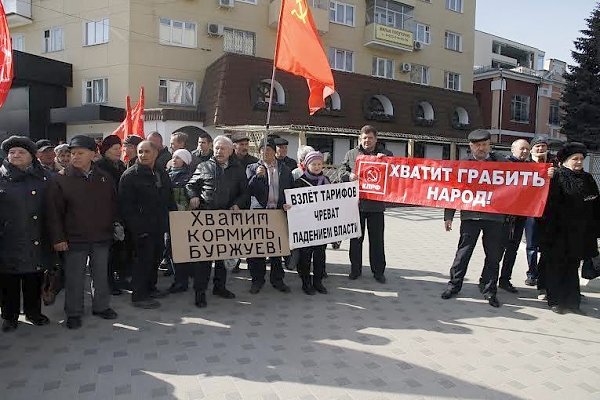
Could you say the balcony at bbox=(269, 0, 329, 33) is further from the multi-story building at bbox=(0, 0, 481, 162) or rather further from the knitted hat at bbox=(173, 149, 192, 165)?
the knitted hat at bbox=(173, 149, 192, 165)

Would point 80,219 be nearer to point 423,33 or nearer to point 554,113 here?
point 423,33

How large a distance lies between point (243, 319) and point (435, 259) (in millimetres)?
4486

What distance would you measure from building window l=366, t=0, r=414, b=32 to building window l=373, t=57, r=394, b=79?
2.12 m

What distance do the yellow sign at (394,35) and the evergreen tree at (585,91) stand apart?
9.75 metres

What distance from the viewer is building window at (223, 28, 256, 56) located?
23.7 meters

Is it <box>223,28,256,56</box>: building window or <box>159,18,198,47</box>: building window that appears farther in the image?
<box>223,28,256,56</box>: building window

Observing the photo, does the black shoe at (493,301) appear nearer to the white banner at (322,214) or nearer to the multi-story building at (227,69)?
the white banner at (322,214)

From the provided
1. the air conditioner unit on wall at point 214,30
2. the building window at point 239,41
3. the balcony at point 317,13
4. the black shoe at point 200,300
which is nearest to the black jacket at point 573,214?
the black shoe at point 200,300

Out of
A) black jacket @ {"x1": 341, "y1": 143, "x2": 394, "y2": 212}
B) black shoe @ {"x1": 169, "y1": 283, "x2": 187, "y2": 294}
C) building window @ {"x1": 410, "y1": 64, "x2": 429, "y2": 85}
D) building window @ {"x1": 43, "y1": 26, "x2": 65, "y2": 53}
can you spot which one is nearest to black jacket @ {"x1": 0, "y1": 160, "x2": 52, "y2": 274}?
black shoe @ {"x1": 169, "y1": 283, "x2": 187, "y2": 294}

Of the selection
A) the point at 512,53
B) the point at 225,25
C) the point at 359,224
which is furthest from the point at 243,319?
the point at 512,53

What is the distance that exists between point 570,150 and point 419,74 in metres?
26.8

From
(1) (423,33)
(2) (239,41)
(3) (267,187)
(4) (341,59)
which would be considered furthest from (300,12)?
(1) (423,33)

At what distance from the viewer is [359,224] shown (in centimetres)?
614

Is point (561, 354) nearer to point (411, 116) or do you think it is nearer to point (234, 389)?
point (234, 389)
